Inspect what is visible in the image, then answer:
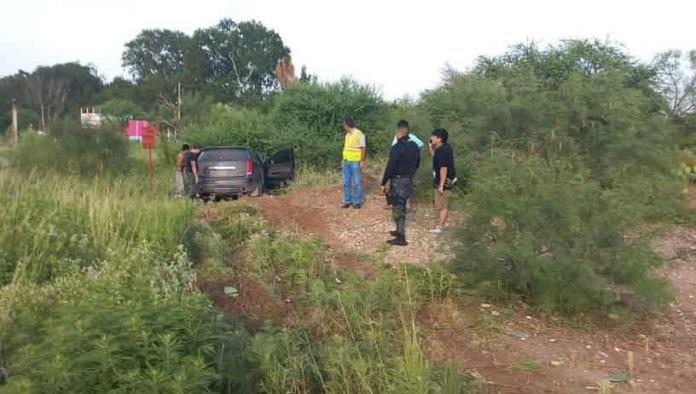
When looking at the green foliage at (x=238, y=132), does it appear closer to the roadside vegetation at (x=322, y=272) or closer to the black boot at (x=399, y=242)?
the roadside vegetation at (x=322, y=272)

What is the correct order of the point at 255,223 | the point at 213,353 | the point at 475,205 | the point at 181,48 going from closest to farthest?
the point at 213,353
the point at 475,205
the point at 255,223
the point at 181,48

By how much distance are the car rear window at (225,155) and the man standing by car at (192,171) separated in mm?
196

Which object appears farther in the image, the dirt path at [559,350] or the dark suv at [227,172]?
the dark suv at [227,172]

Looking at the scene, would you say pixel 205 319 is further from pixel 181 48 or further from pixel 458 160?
pixel 181 48

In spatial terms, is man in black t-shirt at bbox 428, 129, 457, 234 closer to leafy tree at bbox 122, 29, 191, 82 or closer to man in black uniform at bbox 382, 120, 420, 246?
man in black uniform at bbox 382, 120, 420, 246

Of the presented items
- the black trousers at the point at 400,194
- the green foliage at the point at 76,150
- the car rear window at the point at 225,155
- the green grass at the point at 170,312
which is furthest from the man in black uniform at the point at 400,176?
the green foliage at the point at 76,150

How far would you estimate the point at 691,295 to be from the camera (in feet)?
24.7

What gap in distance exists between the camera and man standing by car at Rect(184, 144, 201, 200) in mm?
14352

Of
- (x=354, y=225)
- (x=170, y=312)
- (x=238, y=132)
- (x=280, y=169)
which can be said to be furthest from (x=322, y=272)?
(x=238, y=132)

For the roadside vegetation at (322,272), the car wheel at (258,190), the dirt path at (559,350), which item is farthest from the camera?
the car wheel at (258,190)

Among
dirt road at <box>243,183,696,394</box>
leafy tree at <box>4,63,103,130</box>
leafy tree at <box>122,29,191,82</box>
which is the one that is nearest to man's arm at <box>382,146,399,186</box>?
dirt road at <box>243,183,696,394</box>

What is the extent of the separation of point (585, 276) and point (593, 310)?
47 centimetres

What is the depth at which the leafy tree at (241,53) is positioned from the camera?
74688 mm

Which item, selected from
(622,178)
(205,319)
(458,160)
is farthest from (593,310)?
(458,160)
